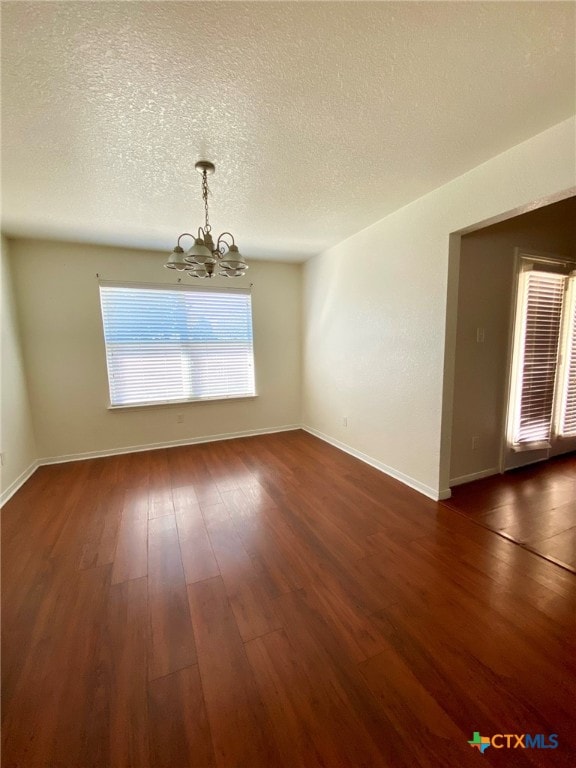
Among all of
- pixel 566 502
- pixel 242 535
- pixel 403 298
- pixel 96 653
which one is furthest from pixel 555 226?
pixel 96 653

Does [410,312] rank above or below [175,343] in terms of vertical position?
above

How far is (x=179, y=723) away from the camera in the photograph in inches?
42.3

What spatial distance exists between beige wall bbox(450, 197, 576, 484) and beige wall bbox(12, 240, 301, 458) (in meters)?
2.76

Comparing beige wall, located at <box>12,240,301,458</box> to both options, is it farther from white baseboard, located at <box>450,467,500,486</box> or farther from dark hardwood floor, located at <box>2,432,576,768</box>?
white baseboard, located at <box>450,467,500,486</box>

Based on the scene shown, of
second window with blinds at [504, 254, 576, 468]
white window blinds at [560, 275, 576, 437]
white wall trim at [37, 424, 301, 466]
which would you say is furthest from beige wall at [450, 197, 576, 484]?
white wall trim at [37, 424, 301, 466]

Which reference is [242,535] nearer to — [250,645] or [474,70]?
[250,645]

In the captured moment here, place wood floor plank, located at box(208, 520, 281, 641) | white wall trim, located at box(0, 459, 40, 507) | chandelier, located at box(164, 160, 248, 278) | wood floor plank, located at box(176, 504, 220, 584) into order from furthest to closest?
1. white wall trim, located at box(0, 459, 40, 507)
2. chandelier, located at box(164, 160, 248, 278)
3. wood floor plank, located at box(176, 504, 220, 584)
4. wood floor plank, located at box(208, 520, 281, 641)

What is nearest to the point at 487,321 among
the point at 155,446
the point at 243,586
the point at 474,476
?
the point at 474,476

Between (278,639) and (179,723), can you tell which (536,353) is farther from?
(179,723)

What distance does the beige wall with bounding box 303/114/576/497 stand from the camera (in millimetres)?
1913

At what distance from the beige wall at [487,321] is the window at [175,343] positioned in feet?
9.14

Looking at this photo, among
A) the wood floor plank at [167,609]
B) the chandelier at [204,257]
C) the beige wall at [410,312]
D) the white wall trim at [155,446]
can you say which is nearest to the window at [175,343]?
the white wall trim at [155,446]

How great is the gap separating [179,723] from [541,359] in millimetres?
3923

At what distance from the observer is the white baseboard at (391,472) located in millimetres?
2615
